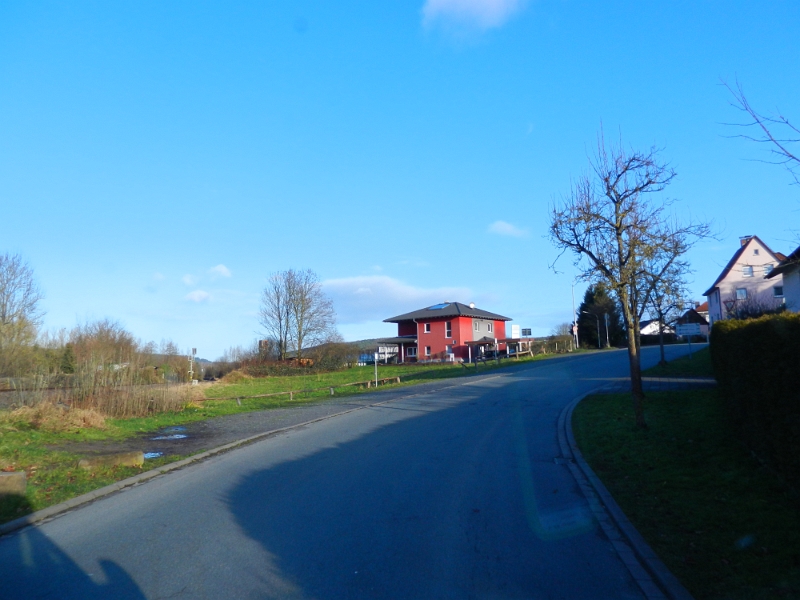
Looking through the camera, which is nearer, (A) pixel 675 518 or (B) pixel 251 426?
(A) pixel 675 518

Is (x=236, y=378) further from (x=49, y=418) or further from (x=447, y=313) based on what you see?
(x=49, y=418)

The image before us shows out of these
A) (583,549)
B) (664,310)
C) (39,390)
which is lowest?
(583,549)

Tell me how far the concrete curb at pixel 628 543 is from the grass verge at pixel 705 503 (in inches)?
4.2

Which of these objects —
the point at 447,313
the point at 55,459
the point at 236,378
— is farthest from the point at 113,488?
the point at 447,313

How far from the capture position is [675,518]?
24.1 feet

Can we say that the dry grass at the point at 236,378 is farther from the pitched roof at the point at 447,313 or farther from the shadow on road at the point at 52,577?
the shadow on road at the point at 52,577

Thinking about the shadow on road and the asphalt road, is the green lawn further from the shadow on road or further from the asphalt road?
the shadow on road

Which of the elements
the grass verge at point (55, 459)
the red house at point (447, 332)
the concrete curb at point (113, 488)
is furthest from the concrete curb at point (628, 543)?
the red house at point (447, 332)

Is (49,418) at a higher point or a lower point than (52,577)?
higher

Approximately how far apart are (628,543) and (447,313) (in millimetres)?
60116

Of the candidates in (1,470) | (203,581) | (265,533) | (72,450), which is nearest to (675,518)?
(265,533)

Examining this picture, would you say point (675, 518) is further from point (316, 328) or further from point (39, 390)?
point (316, 328)

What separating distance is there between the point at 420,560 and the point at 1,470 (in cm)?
792

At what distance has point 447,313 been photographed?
66688 millimetres
